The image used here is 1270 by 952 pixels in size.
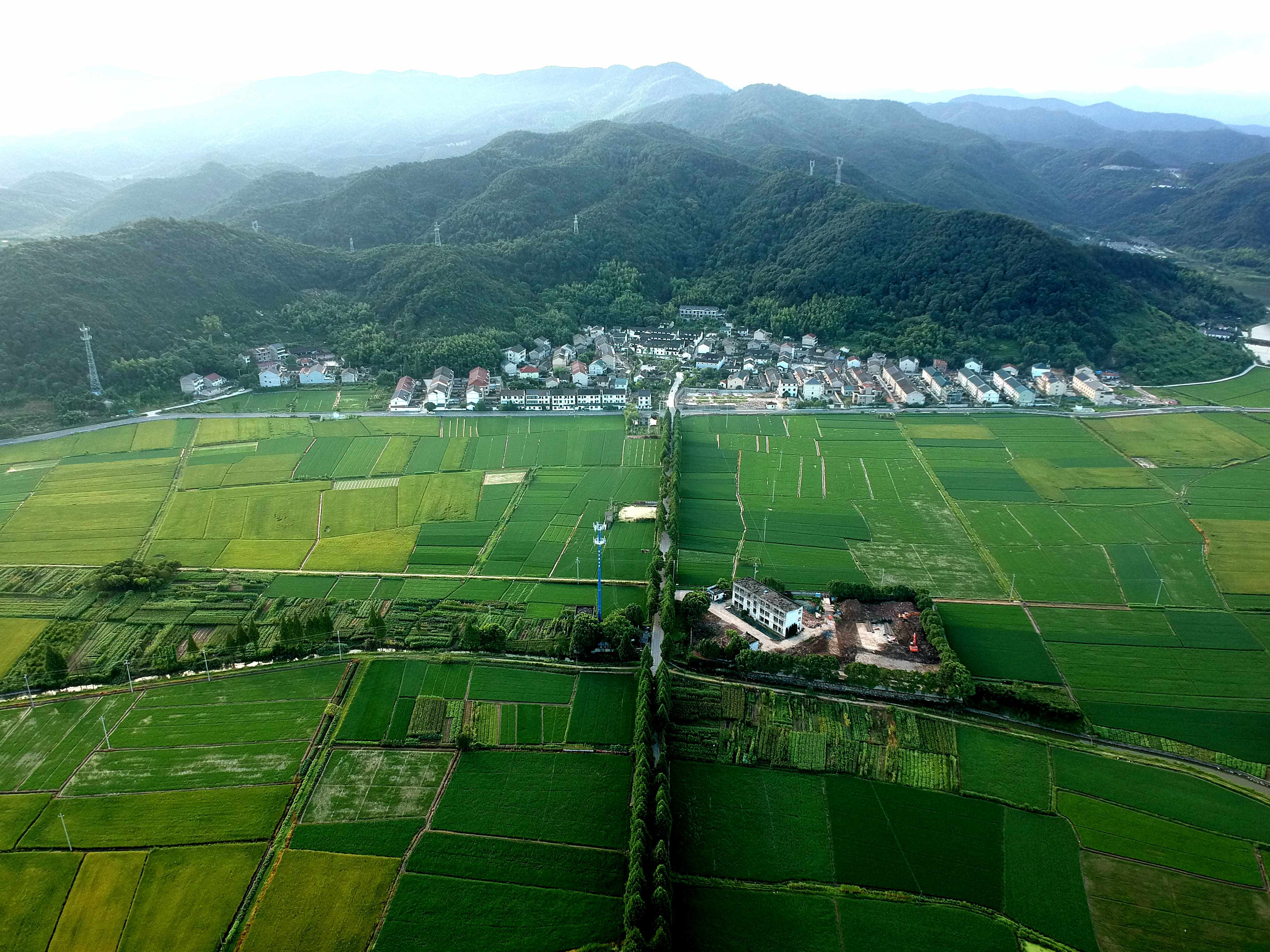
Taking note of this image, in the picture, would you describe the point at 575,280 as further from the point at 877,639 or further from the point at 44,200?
the point at 44,200

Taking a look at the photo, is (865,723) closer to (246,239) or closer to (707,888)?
(707,888)

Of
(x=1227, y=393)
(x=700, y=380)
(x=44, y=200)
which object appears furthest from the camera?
(x=44, y=200)

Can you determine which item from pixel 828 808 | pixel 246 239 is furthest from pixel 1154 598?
pixel 246 239

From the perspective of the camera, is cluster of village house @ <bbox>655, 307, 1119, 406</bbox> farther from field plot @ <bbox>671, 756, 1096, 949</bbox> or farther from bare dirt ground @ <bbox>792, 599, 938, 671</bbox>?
field plot @ <bbox>671, 756, 1096, 949</bbox>

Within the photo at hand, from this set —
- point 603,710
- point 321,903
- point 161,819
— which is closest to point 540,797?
point 603,710

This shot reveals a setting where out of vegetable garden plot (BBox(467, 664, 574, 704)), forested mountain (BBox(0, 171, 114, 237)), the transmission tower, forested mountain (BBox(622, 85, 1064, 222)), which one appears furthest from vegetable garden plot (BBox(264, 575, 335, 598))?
forested mountain (BBox(0, 171, 114, 237))

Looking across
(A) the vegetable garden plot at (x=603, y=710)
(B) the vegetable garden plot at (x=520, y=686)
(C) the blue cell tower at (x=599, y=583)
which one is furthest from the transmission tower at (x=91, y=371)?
(A) the vegetable garden plot at (x=603, y=710)
